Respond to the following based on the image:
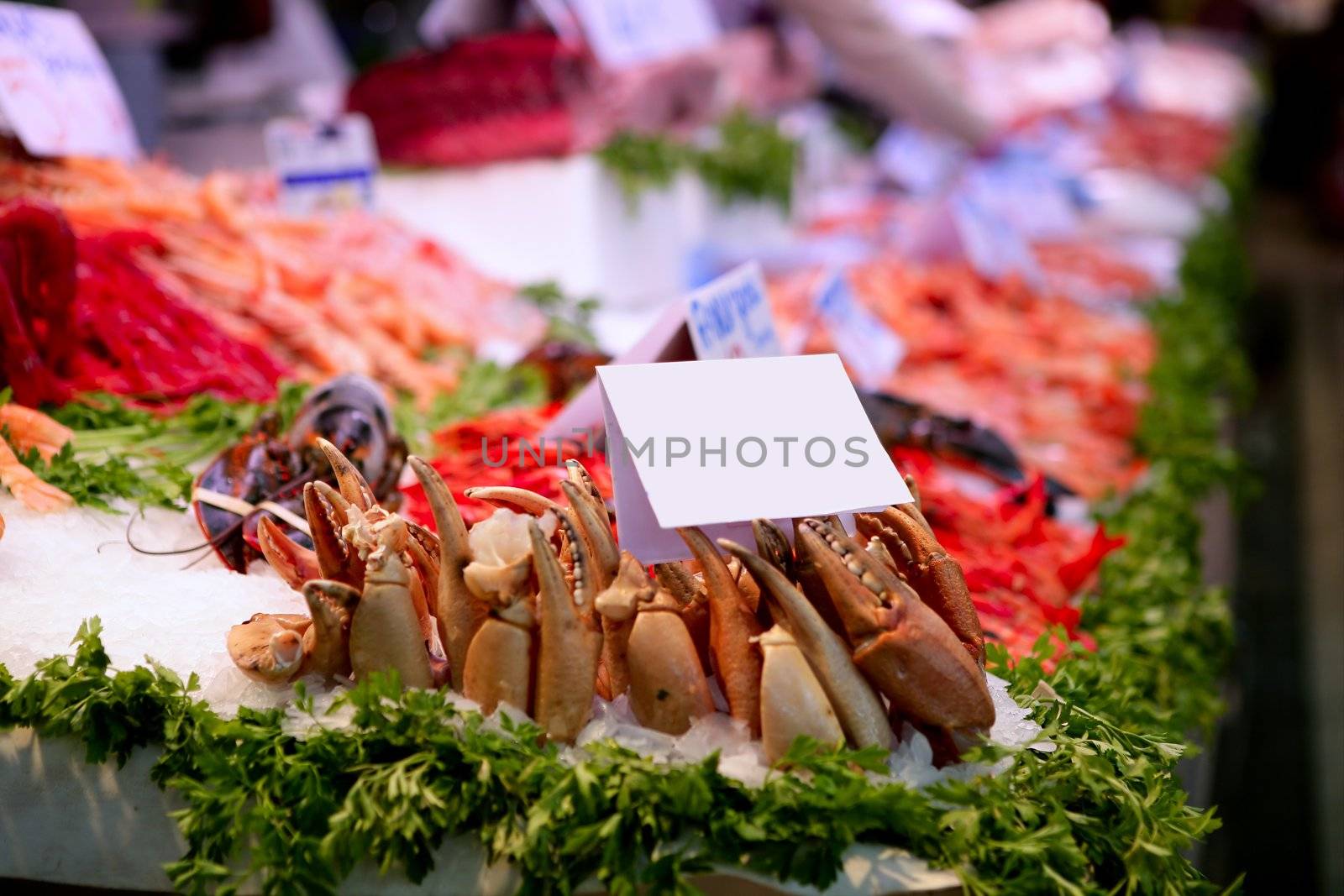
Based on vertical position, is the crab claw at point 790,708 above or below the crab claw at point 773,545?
below

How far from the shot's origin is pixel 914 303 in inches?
192

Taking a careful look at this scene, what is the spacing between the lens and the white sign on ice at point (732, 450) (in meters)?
1.54

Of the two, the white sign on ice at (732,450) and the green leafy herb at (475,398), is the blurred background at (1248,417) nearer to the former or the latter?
the white sign on ice at (732,450)

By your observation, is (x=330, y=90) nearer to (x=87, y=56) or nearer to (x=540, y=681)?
(x=87, y=56)

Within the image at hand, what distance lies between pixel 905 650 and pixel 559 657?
0.41 metres

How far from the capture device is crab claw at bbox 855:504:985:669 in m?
1.59

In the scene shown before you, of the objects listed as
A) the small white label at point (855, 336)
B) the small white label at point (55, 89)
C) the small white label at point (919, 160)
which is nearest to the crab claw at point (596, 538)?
the small white label at point (855, 336)

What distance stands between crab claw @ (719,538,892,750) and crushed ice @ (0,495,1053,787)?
0.06 metres

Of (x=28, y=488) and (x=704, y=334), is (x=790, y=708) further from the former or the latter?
(x=28, y=488)

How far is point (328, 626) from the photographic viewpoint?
151cm

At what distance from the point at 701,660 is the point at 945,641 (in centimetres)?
32

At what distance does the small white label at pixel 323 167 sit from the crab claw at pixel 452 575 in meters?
2.82

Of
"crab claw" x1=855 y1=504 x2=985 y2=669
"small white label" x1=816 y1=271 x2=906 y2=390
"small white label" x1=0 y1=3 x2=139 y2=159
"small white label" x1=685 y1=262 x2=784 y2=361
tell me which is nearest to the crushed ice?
"crab claw" x1=855 y1=504 x2=985 y2=669

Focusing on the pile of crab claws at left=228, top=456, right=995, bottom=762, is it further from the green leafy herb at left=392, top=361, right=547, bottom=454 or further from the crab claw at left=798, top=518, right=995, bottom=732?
the green leafy herb at left=392, top=361, right=547, bottom=454
